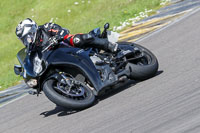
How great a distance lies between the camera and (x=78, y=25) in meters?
17.3

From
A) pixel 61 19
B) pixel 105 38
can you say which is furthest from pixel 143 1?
pixel 105 38

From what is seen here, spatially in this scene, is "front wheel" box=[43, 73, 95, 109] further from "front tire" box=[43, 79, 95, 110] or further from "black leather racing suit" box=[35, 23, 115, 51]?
"black leather racing suit" box=[35, 23, 115, 51]

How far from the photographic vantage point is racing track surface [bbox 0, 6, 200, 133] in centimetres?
466

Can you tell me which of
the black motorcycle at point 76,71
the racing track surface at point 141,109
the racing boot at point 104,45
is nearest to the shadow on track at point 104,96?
the racing track surface at point 141,109

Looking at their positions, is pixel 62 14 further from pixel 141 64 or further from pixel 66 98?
pixel 66 98

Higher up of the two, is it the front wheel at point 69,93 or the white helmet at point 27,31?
the white helmet at point 27,31

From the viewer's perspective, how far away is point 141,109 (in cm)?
538

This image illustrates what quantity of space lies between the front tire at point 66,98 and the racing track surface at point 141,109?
136 millimetres

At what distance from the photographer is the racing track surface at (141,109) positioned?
466 centimetres

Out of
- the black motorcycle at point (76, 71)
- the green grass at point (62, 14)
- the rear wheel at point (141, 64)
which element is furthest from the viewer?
the green grass at point (62, 14)

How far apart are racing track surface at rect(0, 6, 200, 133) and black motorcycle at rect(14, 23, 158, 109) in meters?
0.21

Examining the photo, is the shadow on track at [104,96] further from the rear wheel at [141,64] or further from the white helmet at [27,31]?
the white helmet at [27,31]

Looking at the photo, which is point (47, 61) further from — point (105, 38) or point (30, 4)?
point (30, 4)

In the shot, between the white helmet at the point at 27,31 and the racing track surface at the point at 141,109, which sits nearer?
the racing track surface at the point at 141,109
